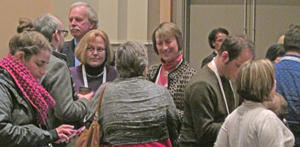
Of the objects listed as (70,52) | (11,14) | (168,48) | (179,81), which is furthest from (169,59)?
(11,14)

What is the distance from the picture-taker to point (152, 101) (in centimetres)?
244

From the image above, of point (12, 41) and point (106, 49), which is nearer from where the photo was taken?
point (12, 41)

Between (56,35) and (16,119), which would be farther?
(56,35)

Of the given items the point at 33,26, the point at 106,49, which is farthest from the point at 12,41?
the point at 106,49

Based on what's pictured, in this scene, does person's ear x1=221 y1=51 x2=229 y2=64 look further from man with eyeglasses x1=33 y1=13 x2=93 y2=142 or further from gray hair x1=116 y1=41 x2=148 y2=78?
man with eyeglasses x1=33 y1=13 x2=93 y2=142

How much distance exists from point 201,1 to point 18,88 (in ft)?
17.6

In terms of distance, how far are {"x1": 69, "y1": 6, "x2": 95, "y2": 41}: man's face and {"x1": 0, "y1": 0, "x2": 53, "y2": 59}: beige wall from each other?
5.58 feet

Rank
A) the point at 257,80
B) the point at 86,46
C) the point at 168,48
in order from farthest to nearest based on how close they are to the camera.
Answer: the point at 86,46
the point at 168,48
the point at 257,80

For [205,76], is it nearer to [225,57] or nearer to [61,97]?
[225,57]

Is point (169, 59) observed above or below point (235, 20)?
below

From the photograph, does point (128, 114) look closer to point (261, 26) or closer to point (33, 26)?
point (33, 26)

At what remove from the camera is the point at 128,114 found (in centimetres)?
240

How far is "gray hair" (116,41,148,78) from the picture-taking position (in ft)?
8.12

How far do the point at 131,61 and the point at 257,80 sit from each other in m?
0.77
